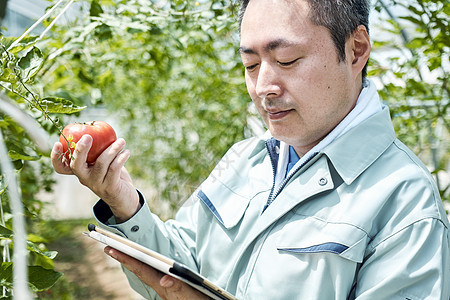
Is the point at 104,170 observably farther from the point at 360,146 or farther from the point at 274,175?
the point at 360,146

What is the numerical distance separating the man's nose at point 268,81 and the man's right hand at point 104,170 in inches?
14.7

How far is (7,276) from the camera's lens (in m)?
1.21

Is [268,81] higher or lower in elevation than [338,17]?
lower

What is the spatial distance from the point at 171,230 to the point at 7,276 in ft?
1.56

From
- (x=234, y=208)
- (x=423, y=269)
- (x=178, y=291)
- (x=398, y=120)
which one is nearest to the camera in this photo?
(x=423, y=269)

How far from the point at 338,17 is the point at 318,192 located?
1.36 ft

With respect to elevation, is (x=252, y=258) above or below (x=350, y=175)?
below

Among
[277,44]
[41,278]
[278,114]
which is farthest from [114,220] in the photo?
[277,44]

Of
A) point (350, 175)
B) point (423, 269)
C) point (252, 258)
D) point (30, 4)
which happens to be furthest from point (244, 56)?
point (30, 4)

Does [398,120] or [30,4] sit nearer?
[398,120]

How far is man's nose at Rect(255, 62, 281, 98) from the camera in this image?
1.13 meters

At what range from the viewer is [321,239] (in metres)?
1.08

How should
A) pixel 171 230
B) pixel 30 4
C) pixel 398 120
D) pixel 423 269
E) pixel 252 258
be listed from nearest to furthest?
A: pixel 423 269
pixel 252 258
pixel 171 230
pixel 398 120
pixel 30 4

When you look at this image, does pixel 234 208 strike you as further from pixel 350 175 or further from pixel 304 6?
pixel 304 6
